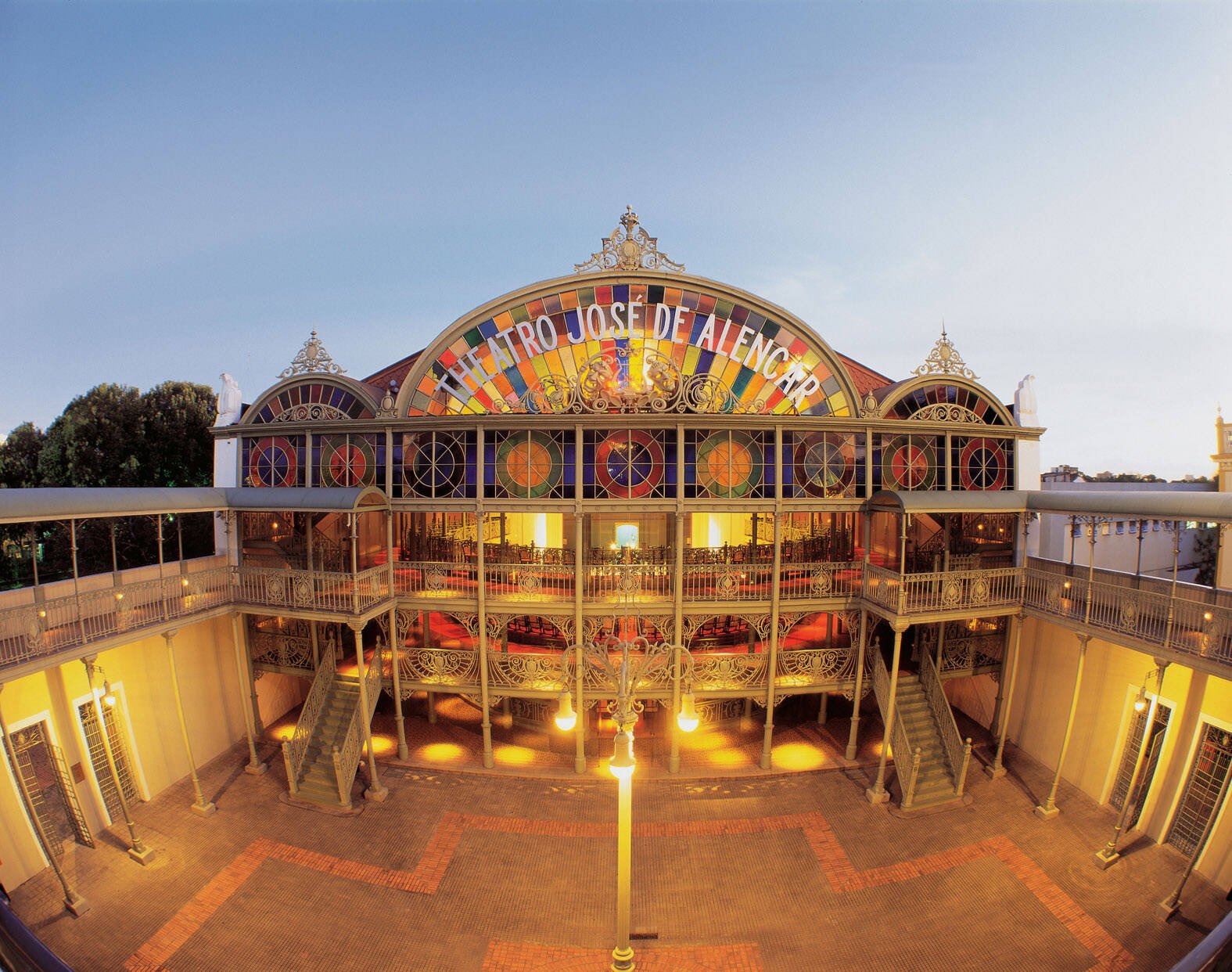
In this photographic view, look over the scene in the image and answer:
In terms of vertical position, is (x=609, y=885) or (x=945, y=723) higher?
(x=945, y=723)

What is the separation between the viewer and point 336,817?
42.6 feet

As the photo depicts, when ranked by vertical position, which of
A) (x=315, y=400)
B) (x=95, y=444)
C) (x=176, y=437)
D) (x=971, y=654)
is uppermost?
(x=315, y=400)

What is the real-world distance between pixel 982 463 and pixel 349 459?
20.3 meters

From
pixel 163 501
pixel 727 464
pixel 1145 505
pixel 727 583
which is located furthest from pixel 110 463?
pixel 1145 505

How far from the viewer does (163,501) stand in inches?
531

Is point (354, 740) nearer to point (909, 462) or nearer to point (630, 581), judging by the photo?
point (630, 581)

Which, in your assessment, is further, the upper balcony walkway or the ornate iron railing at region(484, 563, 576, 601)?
the ornate iron railing at region(484, 563, 576, 601)

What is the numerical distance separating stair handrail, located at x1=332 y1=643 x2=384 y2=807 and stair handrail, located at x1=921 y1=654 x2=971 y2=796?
15677 millimetres

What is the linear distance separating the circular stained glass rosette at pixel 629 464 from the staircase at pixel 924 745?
950cm

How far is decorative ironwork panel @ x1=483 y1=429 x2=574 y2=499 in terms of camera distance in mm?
15125

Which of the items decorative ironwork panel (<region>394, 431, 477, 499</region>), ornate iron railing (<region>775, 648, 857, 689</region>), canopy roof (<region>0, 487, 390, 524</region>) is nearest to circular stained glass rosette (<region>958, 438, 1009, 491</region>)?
ornate iron railing (<region>775, 648, 857, 689</region>)

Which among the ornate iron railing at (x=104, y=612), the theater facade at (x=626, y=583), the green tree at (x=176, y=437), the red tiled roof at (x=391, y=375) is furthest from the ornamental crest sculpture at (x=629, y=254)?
the green tree at (x=176, y=437)

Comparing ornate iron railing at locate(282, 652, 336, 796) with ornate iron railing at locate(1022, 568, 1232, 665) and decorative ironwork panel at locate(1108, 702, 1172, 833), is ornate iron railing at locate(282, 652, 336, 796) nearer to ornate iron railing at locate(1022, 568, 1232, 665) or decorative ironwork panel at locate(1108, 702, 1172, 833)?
ornate iron railing at locate(1022, 568, 1232, 665)

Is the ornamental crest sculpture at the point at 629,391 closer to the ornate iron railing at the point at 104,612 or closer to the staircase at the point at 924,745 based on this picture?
the staircase at the point at 924,745
